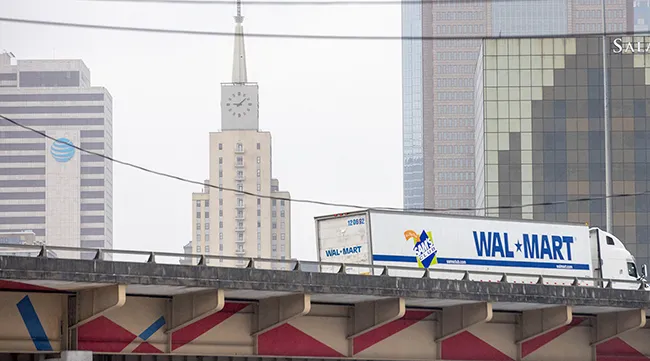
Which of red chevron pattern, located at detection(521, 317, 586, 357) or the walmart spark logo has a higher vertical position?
the walmart spark logo

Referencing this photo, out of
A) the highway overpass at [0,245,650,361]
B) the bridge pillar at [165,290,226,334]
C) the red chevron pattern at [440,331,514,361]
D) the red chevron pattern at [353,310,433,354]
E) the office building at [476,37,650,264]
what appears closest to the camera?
the highway overpass at [0,245,650,361]

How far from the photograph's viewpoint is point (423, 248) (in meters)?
46.8

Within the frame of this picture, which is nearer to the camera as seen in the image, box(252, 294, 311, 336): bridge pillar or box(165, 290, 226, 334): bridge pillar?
box(165, 290, 226, 334): bridge pillar

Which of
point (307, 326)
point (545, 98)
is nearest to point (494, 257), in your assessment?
point (307, 326)

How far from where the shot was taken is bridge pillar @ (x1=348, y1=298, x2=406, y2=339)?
33781 millimetres

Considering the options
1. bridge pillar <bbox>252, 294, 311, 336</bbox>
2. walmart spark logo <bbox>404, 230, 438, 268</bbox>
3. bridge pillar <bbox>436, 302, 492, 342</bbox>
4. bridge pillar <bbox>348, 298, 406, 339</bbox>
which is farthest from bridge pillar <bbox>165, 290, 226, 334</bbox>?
walmart spark logo <bbox>404, 230, 438, 268</bbox>

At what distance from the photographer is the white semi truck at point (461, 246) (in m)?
45.7

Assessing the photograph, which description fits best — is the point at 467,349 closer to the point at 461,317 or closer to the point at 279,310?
the point at 461,317

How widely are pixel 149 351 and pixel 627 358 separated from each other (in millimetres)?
16532

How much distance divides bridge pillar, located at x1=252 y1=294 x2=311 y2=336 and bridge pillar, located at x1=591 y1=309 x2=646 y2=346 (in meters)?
11.3

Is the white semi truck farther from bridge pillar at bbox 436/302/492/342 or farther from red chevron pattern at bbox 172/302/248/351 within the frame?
red chevron pattern at bbox 172/302/248/351

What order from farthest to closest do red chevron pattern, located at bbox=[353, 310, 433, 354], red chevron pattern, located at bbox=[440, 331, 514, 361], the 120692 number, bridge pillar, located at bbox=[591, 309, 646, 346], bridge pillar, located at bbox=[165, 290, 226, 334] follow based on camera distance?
the 120692 number < bridge pillar, located at bbox=[591, 309, 646, 346] < red chevron pattern, located at bbox=[440, 331, 514, 361] < red chevron pattern, located at bbox=[353, 310, 433, 354] < bridge pillar, located at bbox=[165, 290, 226, 334]

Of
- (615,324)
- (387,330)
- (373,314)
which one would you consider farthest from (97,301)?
(615,324)

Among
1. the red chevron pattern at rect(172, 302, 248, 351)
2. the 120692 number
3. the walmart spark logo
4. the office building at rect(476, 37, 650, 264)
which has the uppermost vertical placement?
the office building at rect(476, 37, 650, 264)
